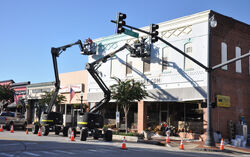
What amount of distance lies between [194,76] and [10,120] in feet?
59.3

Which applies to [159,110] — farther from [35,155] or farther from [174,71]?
[35,155]

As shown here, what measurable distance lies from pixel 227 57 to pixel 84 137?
14041 millimetres

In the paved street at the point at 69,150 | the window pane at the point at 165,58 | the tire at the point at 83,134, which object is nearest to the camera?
the paved street at the point at 69,150

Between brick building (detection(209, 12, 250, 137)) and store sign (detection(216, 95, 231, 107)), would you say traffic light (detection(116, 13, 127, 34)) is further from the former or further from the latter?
store sign (detection(216, 95, 231, 107))

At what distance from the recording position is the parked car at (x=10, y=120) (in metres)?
28.1

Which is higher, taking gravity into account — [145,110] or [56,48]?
[56,48]

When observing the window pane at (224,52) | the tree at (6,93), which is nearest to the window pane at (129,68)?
the window pane at (224,52)

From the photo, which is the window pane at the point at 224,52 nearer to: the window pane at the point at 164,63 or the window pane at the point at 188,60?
the window pane at the point at 188,60

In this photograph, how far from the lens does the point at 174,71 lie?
1021 inches

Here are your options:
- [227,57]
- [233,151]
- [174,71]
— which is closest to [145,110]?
[174,71]

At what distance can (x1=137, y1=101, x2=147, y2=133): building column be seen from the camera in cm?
2750

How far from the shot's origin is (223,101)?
78.1 feet

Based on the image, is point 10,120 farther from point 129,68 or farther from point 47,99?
point 129,68

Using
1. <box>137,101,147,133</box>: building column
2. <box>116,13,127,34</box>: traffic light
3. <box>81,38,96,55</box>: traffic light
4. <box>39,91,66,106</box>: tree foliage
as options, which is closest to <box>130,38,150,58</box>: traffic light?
<box>137,101,147,133</box>: building column
